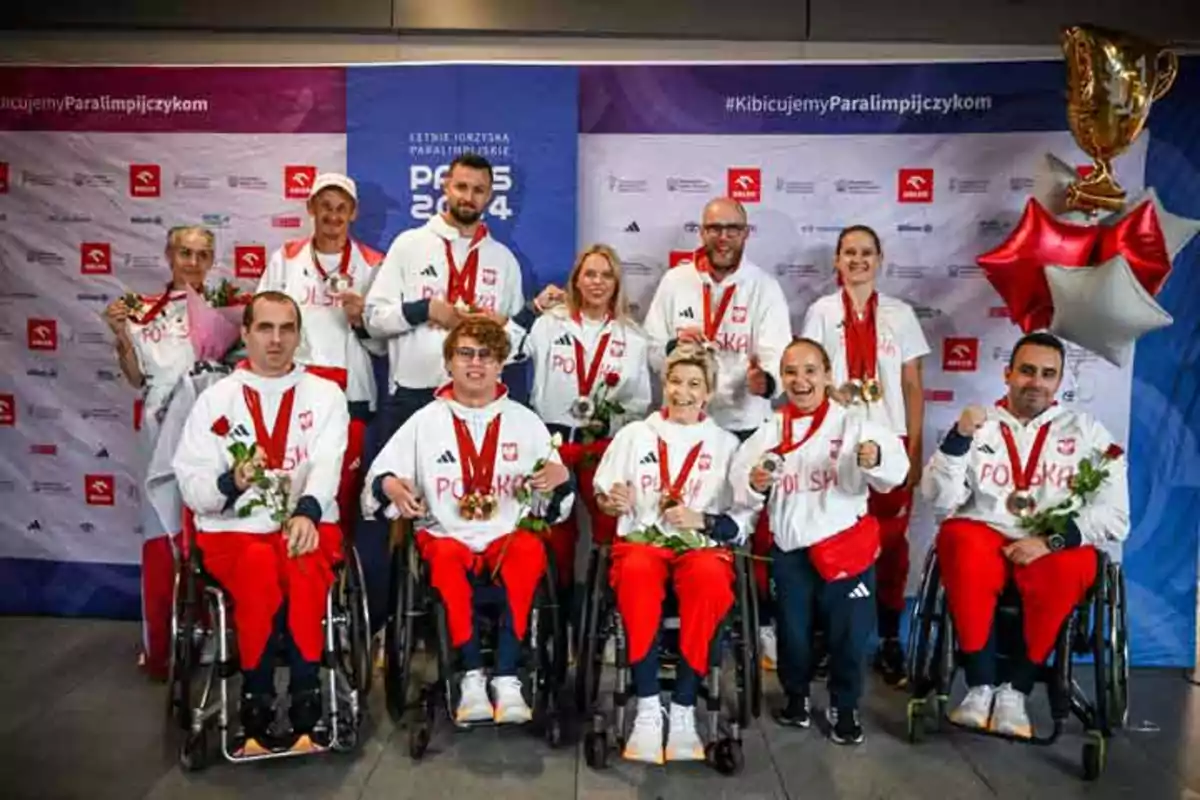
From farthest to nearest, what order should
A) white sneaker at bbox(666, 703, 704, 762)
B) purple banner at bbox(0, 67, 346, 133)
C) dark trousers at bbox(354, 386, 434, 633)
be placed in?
purple banner at bbox(0, 67, 346, 133) → dark trousers at bbox(354, 386, 434, 633) → white sneaker at bbox(666, 703, 704, 762)

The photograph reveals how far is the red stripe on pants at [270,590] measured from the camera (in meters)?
3.20

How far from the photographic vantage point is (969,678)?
137 inches

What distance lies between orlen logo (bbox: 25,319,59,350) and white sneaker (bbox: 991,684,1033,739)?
391cm

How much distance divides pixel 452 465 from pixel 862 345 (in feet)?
5.21

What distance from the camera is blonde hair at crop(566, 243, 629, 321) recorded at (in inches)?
157

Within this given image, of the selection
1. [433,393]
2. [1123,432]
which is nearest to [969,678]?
[1123,432]

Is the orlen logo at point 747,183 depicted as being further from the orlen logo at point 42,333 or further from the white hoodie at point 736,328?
the orlen logo at point 42,333

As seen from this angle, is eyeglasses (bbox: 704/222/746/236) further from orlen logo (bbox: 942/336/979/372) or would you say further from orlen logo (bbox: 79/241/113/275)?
orlen logo (bbox: 79/241/113/275)

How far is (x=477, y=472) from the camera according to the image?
11.5ft

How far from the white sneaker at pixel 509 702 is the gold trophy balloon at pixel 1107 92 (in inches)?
98.4

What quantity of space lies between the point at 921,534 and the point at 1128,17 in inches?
87.4

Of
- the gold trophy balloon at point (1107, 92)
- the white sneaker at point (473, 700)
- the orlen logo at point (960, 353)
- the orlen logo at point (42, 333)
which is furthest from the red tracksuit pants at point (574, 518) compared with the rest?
the orlen logo at point (42, 333)

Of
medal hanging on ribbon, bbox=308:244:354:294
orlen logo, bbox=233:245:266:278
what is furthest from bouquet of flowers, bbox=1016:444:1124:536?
orlen logo, bbox=233:245:266:278

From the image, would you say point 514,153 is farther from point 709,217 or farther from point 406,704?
point 406,704
